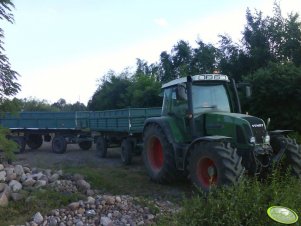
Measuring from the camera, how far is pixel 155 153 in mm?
10562

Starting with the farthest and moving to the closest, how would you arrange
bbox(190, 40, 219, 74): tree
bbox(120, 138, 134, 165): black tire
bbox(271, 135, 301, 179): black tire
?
bbox(190, 40, 219, 74): tree → bbox(120, 138, 134, 165): black tire → bbox(271, 135, 301, 179): black tire

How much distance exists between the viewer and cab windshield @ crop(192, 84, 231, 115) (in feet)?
29.8

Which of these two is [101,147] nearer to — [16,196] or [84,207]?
[16,196]

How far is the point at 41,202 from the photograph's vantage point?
24.2 feet


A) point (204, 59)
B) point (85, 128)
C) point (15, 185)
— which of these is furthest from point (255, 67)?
point (15, 185)

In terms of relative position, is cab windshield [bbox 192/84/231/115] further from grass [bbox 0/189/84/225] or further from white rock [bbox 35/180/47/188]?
white rock [bbox 35/180/47/188]

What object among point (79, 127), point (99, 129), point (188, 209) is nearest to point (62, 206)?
point (188, 209)

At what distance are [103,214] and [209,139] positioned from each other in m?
2.41

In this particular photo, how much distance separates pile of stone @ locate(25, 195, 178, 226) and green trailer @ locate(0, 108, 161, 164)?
623cm

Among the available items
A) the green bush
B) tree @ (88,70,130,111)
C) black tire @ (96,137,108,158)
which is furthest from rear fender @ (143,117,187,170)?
tree @ (88,70,130,111)

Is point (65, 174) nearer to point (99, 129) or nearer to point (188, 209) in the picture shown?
point (188, 209)

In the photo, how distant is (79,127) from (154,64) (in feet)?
64.8

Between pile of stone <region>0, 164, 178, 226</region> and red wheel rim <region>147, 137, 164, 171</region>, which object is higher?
red wheel rim <region>147, 137, 164, 171</region>

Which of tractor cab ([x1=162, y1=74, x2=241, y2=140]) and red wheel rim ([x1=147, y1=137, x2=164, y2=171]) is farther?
red wheel rim ([x1=147, y1=137, x2=164, y2=171])
